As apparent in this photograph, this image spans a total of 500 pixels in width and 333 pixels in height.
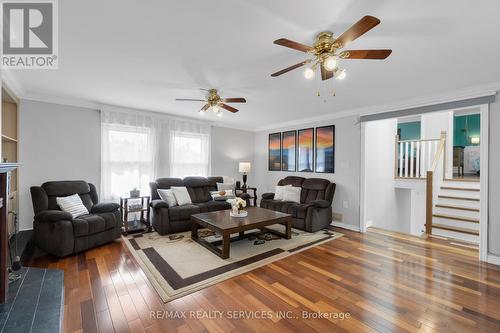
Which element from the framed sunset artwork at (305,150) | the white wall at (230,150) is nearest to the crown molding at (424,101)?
the framed sunset artwork at (305,150)

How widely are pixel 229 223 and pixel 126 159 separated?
2760mm

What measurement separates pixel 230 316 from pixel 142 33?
2561 millimetres

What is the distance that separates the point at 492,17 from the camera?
1.67 metres

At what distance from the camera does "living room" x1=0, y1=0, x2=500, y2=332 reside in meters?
1.80

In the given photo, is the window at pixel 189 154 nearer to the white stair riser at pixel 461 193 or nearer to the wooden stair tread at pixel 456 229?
the wooden stair tread at pixel 456 229

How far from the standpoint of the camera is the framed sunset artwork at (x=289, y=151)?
18.8 ft

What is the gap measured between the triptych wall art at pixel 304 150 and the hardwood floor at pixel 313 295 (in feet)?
7.64

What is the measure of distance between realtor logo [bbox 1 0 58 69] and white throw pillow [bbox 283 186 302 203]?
168 inches

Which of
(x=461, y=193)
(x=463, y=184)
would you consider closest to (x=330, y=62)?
(x=461, y=193)

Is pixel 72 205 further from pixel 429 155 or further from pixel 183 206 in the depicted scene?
pixel 429 155

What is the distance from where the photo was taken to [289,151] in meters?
5.85

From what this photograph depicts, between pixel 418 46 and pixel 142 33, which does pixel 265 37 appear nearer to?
pixel 142 33

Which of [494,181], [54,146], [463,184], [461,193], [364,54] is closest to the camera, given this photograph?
[364,54]

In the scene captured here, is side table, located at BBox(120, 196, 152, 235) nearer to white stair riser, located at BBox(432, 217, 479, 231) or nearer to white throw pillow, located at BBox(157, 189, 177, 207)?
white throw pillow, located at BBox(157, 189, 177, 207)
